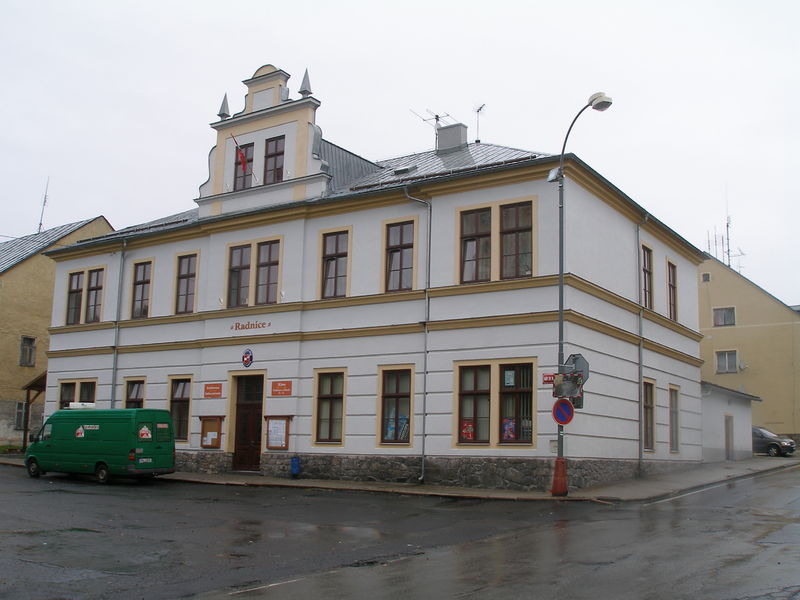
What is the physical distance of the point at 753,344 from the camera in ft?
159

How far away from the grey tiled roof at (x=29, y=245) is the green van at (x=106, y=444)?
22.0 m

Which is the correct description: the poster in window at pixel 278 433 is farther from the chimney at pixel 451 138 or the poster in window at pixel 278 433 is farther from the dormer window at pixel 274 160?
the chimney at pixel 451 138

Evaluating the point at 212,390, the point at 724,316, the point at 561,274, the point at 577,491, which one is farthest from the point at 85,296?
the point at 724,316

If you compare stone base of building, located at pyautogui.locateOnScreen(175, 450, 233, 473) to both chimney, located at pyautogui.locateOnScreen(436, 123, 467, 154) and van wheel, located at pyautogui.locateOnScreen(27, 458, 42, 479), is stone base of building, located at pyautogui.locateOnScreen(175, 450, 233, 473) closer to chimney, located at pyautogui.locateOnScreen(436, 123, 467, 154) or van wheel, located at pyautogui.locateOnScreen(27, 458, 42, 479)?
van wheel, located at pyautogui.locateOnScreen(27, 458, 42, 479)

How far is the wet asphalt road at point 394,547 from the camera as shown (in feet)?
32.8

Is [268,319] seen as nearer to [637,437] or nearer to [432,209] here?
[432,209]

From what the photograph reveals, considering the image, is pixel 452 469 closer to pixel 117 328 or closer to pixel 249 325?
pixel 249 325

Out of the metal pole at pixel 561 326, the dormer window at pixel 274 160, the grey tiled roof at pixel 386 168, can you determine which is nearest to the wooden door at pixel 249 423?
the grey tiled roof at pixel 386 168

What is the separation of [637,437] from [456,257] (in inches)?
318

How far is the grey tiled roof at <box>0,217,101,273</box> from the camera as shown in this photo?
153 feet

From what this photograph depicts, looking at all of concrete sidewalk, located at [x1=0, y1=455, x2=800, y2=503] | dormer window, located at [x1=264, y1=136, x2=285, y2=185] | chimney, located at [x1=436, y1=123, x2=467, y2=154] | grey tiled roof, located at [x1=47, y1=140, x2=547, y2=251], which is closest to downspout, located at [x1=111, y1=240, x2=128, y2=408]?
grey tiled roof, located at [x1=47, y1=140, x2=547, y2=251]

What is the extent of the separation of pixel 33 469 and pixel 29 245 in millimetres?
25697

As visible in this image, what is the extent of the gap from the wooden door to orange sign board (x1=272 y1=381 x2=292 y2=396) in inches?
28.5

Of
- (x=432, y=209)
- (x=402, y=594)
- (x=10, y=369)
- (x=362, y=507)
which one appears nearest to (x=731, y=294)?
(x=432, y=209)
